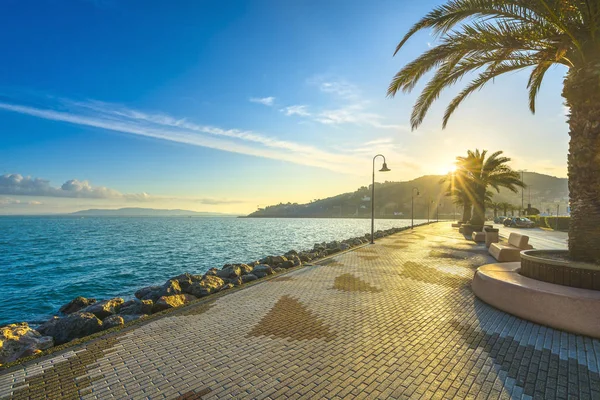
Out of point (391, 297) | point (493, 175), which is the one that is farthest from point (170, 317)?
point (493, 175)

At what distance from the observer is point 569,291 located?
552 cm

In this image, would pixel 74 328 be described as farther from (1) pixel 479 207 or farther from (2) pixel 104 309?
(1) pixel 479 207

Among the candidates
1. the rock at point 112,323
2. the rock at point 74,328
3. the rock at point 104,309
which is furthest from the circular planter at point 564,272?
the rock at point 104,309

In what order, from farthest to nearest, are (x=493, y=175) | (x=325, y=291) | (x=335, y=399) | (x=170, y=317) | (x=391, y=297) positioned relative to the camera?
1. (x=493, y=175)
2. (x=325, y=291)
3. (x=391, y=297)
4. (x=170, y=317)
5. (x=335, y=399)

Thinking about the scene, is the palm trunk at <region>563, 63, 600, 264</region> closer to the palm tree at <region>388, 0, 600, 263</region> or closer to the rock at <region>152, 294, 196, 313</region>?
the palm tree at <region>388, 0, 600, 263</region>

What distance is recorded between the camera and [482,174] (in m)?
27.1

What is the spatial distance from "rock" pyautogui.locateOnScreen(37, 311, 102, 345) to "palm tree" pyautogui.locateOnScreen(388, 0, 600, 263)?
32.5 ft

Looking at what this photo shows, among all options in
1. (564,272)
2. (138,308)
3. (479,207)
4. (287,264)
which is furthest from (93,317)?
(479,207)

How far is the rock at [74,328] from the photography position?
22.7 feet

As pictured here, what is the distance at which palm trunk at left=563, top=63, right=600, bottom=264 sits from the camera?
20.0ft

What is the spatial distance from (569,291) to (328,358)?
4.69 meters

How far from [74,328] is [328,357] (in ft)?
20.5

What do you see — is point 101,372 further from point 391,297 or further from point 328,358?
point 391,297

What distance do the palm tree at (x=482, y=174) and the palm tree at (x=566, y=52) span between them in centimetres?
2075
